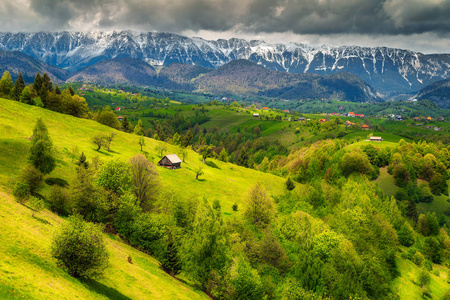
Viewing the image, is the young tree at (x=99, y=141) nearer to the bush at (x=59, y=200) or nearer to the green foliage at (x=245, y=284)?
the bush at (x=59, y=200)

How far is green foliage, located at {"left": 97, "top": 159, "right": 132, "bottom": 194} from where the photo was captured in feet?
180

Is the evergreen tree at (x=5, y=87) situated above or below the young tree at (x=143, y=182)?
above

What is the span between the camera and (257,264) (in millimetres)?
53406

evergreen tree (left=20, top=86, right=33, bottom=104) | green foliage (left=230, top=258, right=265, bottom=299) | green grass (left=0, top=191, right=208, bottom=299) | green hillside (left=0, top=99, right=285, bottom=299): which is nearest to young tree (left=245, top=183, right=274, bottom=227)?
green hillside (left=0, top=99, right=285, bottom=299)

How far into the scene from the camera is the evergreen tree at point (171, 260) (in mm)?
47094

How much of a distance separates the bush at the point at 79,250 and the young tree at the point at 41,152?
1204 inches

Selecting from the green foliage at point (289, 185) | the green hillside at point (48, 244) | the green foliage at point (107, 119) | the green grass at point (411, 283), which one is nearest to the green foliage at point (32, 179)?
the green hillside at point (48, 244)

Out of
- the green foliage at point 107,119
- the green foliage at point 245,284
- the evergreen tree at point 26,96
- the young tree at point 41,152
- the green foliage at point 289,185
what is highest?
the evergreen tree at point 26,96

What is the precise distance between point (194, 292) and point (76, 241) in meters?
22.4

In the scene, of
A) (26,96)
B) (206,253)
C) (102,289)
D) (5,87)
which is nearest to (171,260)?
(206,253)

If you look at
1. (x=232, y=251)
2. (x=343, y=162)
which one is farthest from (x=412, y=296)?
(x=343, y=162)

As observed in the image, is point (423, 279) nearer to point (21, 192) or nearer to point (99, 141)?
point (21, 192)

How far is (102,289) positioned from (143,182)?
3198 cm

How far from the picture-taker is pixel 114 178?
55.2m
